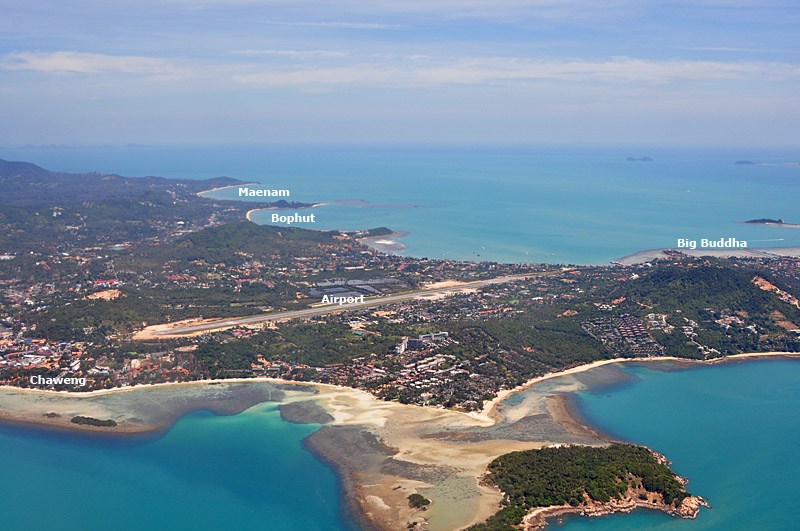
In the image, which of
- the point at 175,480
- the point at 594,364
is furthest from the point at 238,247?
the point at 175,480

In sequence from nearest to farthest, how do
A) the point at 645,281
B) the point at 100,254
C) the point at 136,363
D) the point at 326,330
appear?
the point at 136,363
the point at 326,330
the point at 645,281
the point at 100,254

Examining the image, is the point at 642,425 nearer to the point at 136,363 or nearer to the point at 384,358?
the point at 384,358

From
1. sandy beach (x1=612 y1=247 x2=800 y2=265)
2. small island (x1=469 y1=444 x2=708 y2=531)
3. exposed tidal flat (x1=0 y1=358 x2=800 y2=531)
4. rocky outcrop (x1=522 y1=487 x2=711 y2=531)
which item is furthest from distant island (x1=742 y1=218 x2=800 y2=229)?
rocky outcrop (x1=522 y1=487 x2=711 y2=531)

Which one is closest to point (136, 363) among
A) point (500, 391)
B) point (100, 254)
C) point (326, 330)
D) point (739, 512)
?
point (326, 330)

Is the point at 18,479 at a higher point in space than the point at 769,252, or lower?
lower

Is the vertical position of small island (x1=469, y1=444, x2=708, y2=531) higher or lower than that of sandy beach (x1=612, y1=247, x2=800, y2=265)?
lower

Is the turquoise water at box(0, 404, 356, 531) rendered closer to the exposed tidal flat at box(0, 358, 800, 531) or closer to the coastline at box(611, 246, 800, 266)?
the exposed tidal flat at box(0, 358, 800, 531)

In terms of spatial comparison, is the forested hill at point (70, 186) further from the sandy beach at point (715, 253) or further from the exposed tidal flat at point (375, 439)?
the sandy beach at point (715, 253)
